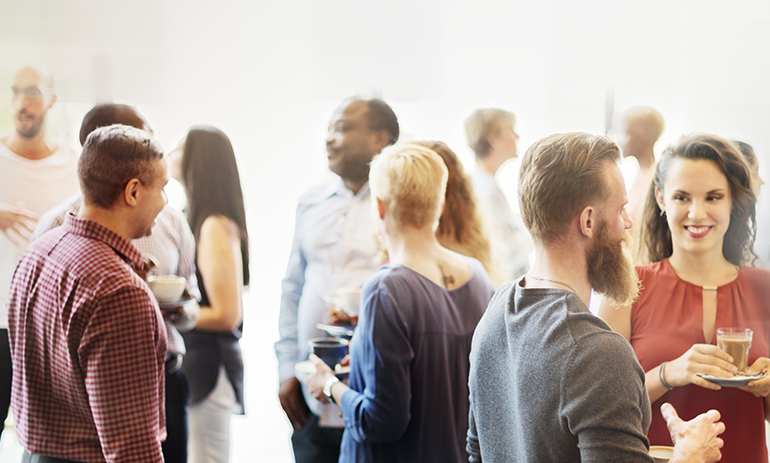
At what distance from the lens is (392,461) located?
1.81m

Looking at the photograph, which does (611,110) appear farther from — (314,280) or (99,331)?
(99,331)

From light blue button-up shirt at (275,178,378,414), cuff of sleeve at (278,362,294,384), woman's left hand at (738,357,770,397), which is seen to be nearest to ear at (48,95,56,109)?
light blue button-up shirt at (275,178,378,414)

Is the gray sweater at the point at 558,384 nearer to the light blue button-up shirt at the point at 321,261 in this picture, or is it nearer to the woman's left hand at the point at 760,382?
the woman's left hand at the point at 760,382

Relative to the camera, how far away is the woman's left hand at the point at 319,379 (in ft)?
6.63

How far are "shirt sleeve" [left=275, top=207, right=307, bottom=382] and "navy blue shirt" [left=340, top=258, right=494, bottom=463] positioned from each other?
99 centimetres

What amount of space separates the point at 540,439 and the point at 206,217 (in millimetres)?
2097

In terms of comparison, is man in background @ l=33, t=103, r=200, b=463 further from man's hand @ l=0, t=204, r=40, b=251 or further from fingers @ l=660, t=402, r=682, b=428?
fingers @ l=660, t=402, r=682, b=428

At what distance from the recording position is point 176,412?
9.05 ft

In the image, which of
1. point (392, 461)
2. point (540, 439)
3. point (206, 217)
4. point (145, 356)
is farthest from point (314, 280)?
point (540, 439)

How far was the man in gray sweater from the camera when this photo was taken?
3.23 ft

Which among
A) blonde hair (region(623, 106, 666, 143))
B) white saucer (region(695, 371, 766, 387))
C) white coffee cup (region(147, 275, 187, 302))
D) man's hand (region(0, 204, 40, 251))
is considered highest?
blonde hair (region(623, 106, 666, 143))

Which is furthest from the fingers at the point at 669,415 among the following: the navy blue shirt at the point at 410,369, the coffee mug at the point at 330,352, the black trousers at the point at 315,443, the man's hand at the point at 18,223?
the man's hand at the point at 18,223

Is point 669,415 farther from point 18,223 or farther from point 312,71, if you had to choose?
point 18,223

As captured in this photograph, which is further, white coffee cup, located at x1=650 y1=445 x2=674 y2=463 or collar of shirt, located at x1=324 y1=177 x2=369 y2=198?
collar of shirt, located at x1=324 y1=177 x2=369 y2=198
